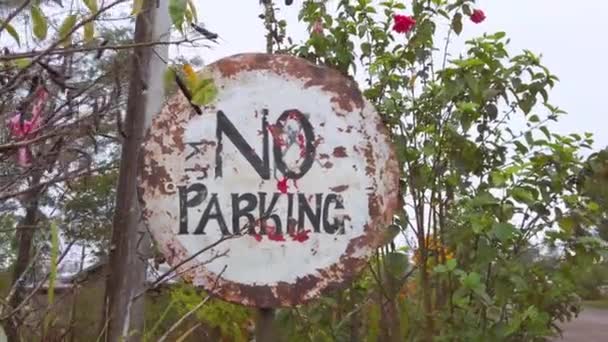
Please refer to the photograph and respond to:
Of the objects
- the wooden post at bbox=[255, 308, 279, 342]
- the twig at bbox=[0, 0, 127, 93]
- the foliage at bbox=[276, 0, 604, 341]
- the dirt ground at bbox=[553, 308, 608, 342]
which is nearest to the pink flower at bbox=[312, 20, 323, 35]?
the foliage at bbox=[276, 0, 604, 341]

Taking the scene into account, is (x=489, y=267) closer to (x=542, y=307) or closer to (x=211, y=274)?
(x=542, y=307)

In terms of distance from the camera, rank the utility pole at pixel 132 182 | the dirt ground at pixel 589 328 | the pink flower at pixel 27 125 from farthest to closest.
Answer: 1. the dirt ground at pixel 589 328
2. the utility pole at pixel 132 182
3. the pink flower at pixel 27 125

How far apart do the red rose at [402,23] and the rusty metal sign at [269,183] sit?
95 cm

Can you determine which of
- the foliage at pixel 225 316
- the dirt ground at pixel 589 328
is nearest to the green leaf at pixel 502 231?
the foliage at pixel 225 316

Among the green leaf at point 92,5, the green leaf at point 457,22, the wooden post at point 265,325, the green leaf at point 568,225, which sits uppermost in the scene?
the green leaf at point 457,22

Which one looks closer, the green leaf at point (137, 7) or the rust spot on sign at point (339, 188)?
the green leaf at point (137, 7)

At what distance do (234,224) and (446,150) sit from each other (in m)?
1.16

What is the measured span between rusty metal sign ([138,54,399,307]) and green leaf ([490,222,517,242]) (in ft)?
2.17

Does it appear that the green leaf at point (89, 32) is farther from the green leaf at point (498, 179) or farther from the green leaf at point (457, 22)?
the green leaf at point (457, 22)

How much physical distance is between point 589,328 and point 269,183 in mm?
5689

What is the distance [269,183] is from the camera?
96.0 inches

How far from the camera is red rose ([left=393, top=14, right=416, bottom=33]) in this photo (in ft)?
11.1

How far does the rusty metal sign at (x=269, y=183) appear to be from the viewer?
2398mm

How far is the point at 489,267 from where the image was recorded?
123 inches
